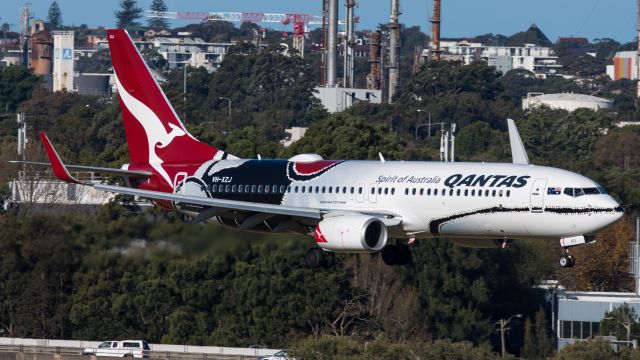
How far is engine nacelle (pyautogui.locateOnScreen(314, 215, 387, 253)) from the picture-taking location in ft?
195

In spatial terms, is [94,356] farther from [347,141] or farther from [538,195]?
[538,195]

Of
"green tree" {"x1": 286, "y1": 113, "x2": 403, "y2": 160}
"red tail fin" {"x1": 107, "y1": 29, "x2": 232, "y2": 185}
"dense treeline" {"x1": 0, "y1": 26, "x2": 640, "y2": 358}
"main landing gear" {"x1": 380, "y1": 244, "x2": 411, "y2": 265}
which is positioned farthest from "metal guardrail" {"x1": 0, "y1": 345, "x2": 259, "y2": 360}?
"main landing gear" {"x1": 380, "y1": 244, "x2": 411, "y2": 265}

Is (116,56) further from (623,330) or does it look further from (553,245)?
(553,245)

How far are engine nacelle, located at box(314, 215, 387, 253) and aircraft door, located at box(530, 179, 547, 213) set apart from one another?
6166 millimetres

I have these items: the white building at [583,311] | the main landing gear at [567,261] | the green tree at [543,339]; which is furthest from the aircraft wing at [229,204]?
the green tree at [543,339]

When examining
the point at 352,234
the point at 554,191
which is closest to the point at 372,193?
the point at 352,234

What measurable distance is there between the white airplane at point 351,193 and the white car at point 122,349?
1555 inches

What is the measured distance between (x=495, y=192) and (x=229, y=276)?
55945 mm

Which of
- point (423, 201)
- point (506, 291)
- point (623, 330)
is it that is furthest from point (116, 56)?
point (506, 291)

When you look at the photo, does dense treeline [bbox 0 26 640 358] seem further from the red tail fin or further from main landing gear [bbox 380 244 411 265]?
main landing gear [bbox 380 244 411 265]

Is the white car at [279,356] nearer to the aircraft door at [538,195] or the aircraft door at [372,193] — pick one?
the aircraft door at [372,193]

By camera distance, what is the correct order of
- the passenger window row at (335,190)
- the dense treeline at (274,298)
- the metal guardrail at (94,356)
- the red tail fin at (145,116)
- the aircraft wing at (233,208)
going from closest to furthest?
1. the passenger window row at (335,190)
2. the aircraft wing at (233,208)
3. the red tail fin at (145,116)
4. the metal guardrail at (94,356)
5. the dense treeline at (274,298)

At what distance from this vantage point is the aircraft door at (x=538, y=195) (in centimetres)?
5759

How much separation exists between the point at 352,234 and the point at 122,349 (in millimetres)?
52322
